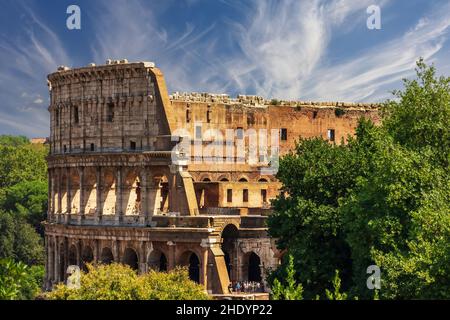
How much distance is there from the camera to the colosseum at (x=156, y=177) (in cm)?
7150

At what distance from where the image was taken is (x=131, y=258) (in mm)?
74938

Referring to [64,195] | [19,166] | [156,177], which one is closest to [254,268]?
[156,177]

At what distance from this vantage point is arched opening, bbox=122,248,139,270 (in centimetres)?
7456

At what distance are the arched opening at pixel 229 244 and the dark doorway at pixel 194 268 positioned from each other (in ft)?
6.45

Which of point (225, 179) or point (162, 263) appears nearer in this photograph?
point (162, 263)

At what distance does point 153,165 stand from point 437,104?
25.7 m

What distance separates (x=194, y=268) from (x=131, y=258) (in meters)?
4.55

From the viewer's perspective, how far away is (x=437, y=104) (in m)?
54.6

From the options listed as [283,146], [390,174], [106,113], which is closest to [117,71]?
[106,113]

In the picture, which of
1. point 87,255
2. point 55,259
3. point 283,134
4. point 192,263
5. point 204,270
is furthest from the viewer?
point 283,134

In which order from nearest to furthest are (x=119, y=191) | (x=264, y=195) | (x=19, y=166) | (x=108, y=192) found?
(x=119, y=191) < (x=264, y=195) < (x=108, y=192) < (x=19, y=166)

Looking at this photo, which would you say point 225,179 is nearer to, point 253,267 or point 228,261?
point 253,267

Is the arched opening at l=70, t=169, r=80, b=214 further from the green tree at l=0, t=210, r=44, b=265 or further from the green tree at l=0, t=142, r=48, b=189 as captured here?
the green tree at l=0, t=142, r=48, b=189
